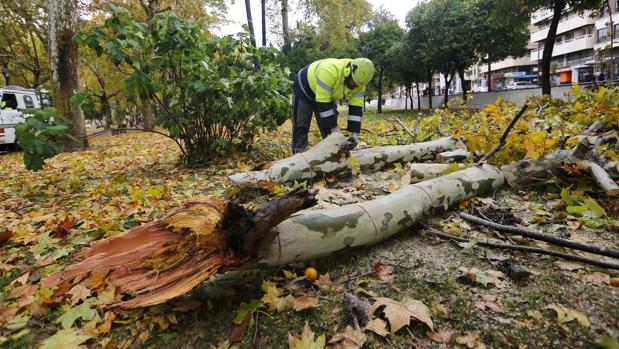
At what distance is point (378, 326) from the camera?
1.47 metres

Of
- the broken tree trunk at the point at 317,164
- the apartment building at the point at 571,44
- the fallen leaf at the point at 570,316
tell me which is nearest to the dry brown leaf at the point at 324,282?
the fallen leaf at the point at 570,316

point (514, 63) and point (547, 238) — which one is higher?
point (514, 63)

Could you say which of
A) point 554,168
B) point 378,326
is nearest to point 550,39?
point 554,168

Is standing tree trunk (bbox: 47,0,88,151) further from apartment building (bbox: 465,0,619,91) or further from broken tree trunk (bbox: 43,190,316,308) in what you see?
apartment building (bbox: 465,0,619,91)

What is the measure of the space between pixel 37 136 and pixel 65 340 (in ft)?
10.2

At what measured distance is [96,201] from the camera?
350 cm

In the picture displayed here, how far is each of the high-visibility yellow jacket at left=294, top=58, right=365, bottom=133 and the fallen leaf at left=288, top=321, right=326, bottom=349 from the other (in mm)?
3348

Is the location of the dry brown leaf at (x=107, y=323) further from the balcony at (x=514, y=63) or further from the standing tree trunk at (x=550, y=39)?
the balcony at (x=514, y=63)

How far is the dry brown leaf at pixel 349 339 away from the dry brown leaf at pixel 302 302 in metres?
0.21

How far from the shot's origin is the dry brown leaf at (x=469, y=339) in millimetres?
1335

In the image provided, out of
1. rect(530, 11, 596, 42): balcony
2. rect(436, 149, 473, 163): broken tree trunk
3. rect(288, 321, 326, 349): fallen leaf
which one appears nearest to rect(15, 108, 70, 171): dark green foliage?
rect(288, 321, 326, 349): fallen leaf

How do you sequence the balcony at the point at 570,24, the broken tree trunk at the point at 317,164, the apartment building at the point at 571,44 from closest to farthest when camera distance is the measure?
the broken tree trunk at the point at 317,164 < the apartment building at the point at 571,44 < the balcony at the point at 570,24

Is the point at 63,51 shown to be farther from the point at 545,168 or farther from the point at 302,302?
the point at 545,168

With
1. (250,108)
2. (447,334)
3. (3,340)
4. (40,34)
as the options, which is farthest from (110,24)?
(40,34)
